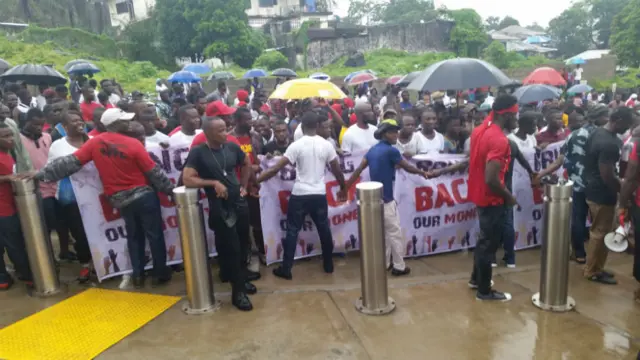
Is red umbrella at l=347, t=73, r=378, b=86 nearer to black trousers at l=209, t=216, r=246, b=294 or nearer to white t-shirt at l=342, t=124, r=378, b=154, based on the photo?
white t-shirt at l=342, t=124, r=378, b=154

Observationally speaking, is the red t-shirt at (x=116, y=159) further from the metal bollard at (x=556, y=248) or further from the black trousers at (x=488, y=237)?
the metal bollard at (x=556, y=248)

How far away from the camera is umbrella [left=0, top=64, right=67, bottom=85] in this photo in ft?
33.3

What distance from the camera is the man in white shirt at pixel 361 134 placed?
6375 millimetres

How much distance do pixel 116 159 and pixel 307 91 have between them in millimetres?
3517

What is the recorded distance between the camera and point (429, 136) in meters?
6.46

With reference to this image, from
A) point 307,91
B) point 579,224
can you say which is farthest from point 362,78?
point 579,224

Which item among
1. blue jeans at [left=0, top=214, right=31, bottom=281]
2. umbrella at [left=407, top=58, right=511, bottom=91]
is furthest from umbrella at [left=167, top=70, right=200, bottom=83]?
blue jeans at [left=0, top=214, right=31, bottom=281]

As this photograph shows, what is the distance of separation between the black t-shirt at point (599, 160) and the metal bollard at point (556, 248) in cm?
79

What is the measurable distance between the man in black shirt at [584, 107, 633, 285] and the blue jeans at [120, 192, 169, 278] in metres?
4.49

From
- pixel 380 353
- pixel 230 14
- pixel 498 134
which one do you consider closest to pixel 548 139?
pixel 498 134

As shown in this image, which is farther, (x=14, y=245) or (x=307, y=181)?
(x=307, y=181)

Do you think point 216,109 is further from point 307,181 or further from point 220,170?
point 307,181

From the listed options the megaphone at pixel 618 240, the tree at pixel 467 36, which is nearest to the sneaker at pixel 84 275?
the megaphone at pixel 618 240

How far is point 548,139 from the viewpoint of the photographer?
6.23 metres
